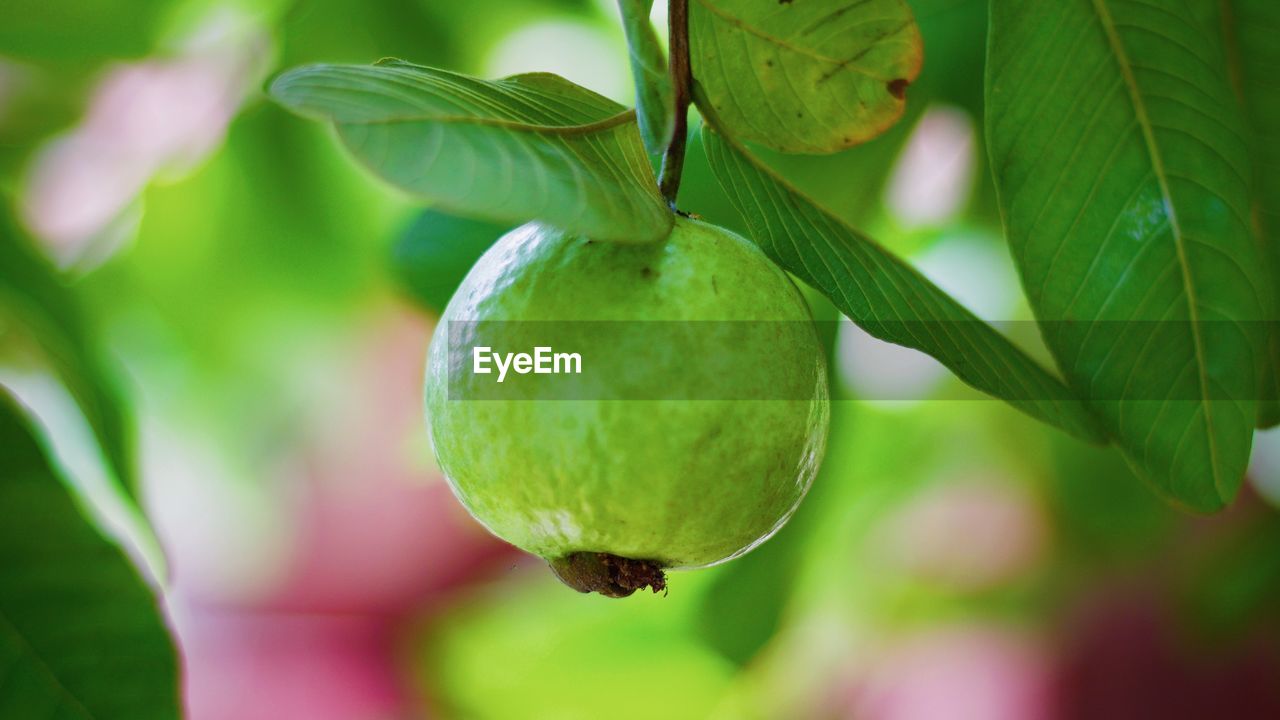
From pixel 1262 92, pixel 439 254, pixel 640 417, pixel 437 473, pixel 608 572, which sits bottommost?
pixel 437 473

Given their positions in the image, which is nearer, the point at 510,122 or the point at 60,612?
the point at 510,122

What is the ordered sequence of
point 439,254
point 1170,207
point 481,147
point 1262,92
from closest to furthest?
point 481,147
point 1170,207
point 1262,92
point 439,254

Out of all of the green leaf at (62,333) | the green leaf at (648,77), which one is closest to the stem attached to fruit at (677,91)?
the green leaf at (648,77)

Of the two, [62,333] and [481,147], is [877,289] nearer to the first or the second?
[481,147]

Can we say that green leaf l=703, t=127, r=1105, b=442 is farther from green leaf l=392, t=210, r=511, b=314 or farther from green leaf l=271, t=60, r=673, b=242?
green leaf l=392, t=210, r=511, b=314

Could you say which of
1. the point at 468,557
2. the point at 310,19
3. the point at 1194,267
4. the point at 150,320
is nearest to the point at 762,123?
the point at 1194,267

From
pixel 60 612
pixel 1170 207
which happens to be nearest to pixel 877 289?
pixel 1170 207
